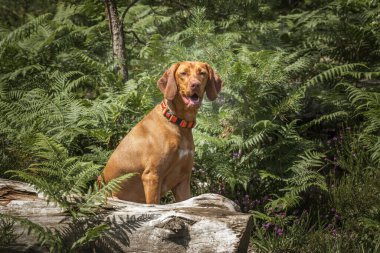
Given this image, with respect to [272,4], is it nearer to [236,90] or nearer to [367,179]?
[236,90]

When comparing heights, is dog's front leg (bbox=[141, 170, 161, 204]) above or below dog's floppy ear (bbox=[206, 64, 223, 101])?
below

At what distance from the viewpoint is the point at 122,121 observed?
6.67 meters

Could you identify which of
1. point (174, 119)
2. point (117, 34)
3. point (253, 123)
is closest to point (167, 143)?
point (174, 119)

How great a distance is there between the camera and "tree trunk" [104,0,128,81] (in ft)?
23.5

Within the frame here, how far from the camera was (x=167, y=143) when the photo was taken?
4.61m

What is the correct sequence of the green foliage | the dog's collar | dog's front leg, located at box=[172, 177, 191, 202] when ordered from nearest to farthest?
the dog's collar
dog's front leg, located at box=[172, 177, 191, 202]
the green foliage

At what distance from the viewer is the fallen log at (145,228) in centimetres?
355

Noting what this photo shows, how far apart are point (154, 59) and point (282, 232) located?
3283 mm

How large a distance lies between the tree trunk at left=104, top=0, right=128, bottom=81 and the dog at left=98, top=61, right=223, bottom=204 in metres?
2.63

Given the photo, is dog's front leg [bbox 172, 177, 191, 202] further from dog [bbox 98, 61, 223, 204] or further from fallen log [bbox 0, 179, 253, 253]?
fallen log [bbox 0, 179, 253, 253]

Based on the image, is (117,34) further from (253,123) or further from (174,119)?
(174,119)

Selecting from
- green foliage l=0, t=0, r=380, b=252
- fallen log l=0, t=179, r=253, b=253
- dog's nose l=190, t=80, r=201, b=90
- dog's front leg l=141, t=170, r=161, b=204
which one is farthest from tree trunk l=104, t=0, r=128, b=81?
fallen log l=0, t=179, r=253, b=253

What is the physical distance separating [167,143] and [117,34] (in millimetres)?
3123

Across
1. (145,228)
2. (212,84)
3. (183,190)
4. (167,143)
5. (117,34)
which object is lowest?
(183,190)
